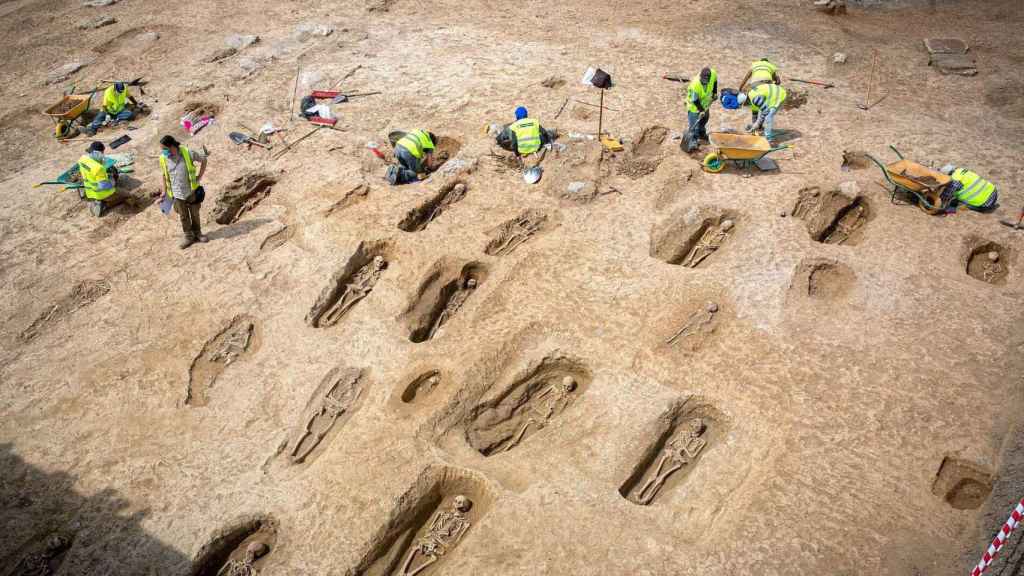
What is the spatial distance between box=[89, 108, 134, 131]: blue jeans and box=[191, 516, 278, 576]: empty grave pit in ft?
38.0

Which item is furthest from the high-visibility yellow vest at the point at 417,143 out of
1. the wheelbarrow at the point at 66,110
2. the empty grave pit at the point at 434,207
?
the wheelbarrow at the point at 66,110

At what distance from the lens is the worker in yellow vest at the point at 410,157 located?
11.2 meters

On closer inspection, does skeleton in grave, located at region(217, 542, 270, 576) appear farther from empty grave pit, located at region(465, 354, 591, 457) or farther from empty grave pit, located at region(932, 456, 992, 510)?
empty grave pit, located at region(932, 456, 992, 510)

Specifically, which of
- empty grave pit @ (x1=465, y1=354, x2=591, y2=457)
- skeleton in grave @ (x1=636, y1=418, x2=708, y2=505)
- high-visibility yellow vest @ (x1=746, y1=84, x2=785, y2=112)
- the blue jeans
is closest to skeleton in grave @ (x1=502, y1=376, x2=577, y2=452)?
empty grave pit @ (x1=465, y1=354, x2=591, y2=457)

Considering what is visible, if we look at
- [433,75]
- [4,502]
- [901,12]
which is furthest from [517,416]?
[901,12]

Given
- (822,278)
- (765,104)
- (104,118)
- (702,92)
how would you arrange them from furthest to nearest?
(104,118), (765,104), (702,92), (822,278)

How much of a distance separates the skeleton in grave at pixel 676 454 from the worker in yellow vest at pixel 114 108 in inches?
559

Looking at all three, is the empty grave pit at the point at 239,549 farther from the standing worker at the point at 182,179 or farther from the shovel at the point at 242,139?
the shovel at the point at 242,139

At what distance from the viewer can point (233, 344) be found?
876 cm

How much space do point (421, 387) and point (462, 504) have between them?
1.76 meters

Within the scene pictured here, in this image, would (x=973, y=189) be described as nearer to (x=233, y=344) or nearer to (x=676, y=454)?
(x=676, y=454)

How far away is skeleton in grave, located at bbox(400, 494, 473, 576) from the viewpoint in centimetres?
649

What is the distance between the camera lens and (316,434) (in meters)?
7.44

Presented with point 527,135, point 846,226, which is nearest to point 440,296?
point 527,135
